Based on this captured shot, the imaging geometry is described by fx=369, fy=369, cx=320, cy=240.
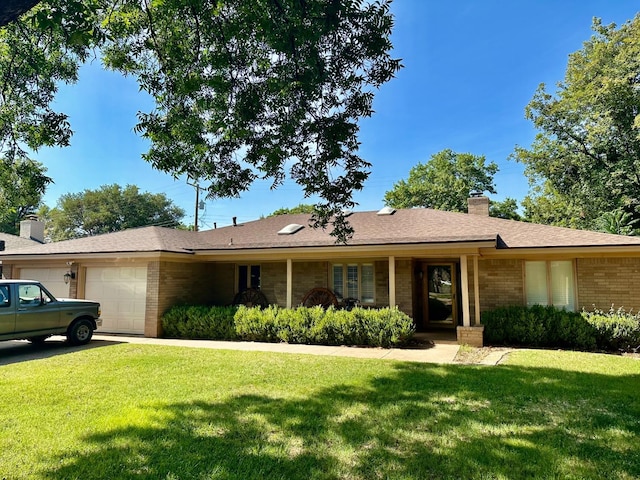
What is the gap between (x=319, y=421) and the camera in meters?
4.36

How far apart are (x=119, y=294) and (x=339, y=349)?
7716mm

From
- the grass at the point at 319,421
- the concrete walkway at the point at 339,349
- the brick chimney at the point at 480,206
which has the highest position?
the brick chimney at the point at 480,206

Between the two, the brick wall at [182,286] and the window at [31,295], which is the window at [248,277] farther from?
the window at [31,295]

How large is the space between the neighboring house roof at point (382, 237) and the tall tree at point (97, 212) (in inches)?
1238

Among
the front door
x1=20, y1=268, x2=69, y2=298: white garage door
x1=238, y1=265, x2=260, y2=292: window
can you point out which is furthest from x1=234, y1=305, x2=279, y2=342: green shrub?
x1=20, y1=268, x2=69, y2=298: white garage door

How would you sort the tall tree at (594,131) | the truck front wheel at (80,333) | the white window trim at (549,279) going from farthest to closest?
1. the tall tree at (594,131)
2. the white window trim at (549,279)
3. the truck front wheel at (80,333)

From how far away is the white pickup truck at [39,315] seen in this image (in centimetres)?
846

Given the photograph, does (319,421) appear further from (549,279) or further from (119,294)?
(119,294)

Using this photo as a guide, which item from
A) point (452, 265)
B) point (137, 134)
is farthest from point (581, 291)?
point (137, 134)

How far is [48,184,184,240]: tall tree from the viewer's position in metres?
42.0

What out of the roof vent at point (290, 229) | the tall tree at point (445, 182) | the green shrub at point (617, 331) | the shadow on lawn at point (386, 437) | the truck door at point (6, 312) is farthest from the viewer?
the tall tree at point (445, 182)

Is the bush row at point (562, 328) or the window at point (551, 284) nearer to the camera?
the bush row at point (562, 328)

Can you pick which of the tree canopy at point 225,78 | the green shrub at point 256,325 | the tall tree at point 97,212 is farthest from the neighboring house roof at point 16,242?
the tall tree at point 97,212

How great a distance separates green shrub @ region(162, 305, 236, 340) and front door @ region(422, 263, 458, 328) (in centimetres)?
678
